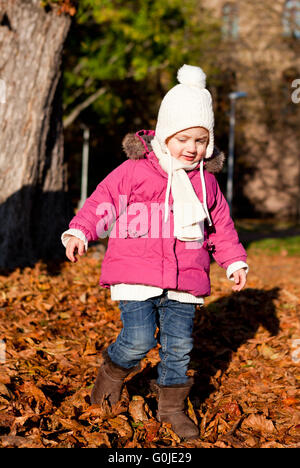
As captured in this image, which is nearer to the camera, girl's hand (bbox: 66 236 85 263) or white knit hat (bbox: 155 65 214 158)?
girl's hand (bbox: 66 236 85 263)

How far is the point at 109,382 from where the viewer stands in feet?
11.2

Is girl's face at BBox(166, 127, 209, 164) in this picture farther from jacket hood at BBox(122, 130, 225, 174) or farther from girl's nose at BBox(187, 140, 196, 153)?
jacket hood at BBox(122, 130, 225, 174)

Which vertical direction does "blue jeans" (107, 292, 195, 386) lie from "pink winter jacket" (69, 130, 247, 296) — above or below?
below

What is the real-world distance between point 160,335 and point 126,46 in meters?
20.7

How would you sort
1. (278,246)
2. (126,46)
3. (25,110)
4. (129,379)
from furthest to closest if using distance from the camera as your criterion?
(126,46), (278,246), (25,110), (129,379)

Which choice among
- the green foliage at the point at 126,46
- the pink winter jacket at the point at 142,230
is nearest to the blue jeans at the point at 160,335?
the pink winter jacket at the point at 142,230

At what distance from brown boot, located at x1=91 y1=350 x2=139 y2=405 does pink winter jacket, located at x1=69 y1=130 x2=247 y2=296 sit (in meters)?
0.52

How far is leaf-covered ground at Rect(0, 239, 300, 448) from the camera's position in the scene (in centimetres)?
321

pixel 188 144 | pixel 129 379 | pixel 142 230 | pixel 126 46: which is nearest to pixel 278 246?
pixel 129 379

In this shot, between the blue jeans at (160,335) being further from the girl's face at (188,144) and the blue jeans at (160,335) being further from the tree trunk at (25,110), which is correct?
the tree trunk at (25,110)

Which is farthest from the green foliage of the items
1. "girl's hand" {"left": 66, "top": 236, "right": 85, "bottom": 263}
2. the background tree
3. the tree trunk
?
"girl's hand" {"left": 66, "top": 236, "right": 85, "bottom": 263}

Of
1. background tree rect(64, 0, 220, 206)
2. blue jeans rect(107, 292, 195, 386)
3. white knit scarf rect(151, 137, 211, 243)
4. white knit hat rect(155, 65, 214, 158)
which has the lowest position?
blue jeans rect(107, 292, 195, 386)

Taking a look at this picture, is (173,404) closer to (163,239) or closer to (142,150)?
(163,239)

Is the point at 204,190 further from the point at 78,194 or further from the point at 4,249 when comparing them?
the point at 78,194
